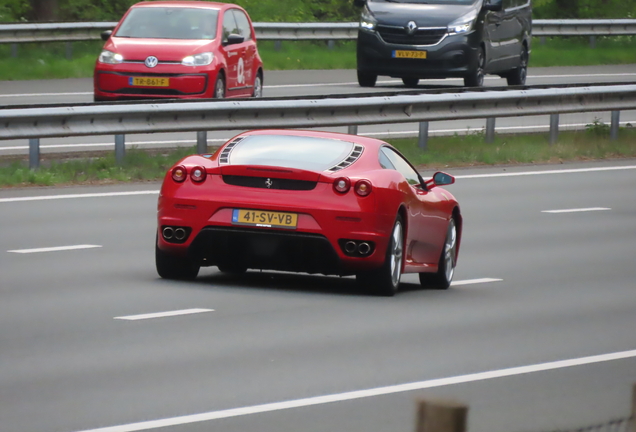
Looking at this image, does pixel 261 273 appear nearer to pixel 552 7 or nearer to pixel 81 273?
pixel 81 273

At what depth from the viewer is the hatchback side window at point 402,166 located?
38.5 ft

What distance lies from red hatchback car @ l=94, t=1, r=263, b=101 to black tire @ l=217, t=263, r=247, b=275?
10028mm

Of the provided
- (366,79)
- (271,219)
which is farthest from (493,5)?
(271,219)

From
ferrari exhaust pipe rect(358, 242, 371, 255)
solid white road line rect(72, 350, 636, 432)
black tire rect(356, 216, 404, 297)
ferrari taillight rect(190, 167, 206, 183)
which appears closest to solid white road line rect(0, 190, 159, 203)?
ferrari taillight rect(190, 167, 206, 183)

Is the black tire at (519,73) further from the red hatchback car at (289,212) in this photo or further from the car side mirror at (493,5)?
the red hatchback car at (289,212)

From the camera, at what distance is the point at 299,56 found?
36.5 metres

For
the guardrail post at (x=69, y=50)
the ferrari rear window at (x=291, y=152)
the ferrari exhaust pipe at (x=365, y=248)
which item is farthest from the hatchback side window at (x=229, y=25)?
the ferrari exhaust pipe at (x=365, y=248)

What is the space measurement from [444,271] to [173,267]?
204 centimetres

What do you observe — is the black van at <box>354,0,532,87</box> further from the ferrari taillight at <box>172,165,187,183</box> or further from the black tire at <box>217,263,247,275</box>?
the ferrari taillight at <box>172,165,187,183</box>

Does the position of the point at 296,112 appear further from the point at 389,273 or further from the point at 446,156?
the point at 389,273

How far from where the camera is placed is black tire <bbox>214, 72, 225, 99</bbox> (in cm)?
2222

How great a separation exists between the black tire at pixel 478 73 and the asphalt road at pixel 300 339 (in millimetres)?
12722

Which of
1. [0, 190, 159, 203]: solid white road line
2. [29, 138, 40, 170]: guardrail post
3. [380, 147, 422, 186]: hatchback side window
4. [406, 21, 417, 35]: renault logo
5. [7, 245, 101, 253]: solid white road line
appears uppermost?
[380, 147, 422, 186]: hatchback side window

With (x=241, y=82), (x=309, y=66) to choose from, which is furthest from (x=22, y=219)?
(x=309, y=66)
